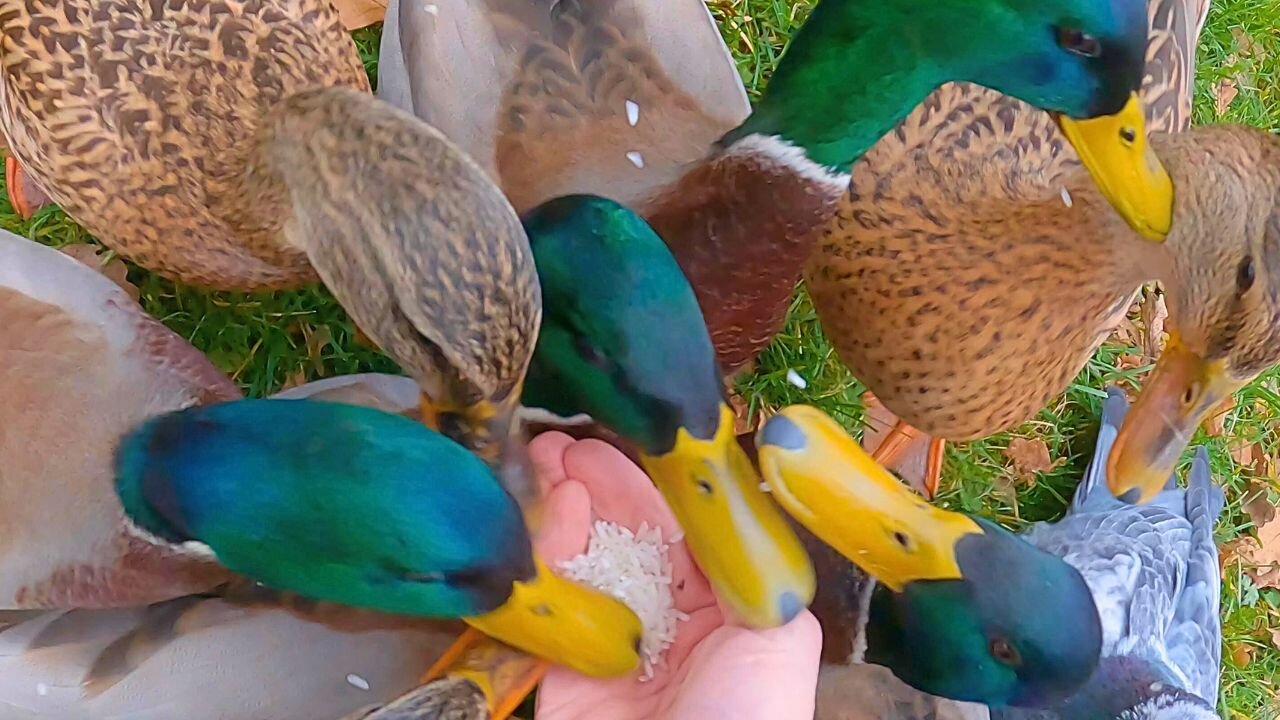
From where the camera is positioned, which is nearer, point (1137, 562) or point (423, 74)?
point (423, 74)

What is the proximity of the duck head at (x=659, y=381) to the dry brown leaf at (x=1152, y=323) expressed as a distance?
4.59 feet

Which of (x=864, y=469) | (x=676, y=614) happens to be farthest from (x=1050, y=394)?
(x=676, y=614)

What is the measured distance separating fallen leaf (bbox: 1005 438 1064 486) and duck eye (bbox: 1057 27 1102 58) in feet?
4.19

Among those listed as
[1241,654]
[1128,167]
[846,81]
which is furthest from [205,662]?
[1241,654]

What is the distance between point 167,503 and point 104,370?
295mm

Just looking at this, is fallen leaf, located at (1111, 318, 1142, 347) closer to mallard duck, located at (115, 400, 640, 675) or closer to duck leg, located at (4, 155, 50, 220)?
mallard duck, located at (115, 400, 640, 675)

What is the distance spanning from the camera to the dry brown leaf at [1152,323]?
256cm

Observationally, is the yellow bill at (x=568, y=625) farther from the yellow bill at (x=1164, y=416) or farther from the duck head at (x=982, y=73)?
the yellow bill at (x=1164, y=416)

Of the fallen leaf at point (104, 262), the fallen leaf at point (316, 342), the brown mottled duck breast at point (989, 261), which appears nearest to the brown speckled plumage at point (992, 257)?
the brown mottled duck breast at point (989, 261)

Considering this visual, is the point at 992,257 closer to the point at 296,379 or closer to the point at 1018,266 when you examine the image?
the point at 1018,266

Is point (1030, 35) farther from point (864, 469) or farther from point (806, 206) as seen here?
point (864, 469)

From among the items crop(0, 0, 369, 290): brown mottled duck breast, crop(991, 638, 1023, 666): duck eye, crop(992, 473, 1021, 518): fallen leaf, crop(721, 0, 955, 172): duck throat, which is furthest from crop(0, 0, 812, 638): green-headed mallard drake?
crop(992, 473, 1021, 518): fallen leaf

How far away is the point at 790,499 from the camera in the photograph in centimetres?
145

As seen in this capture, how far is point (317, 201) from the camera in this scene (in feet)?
4.70
